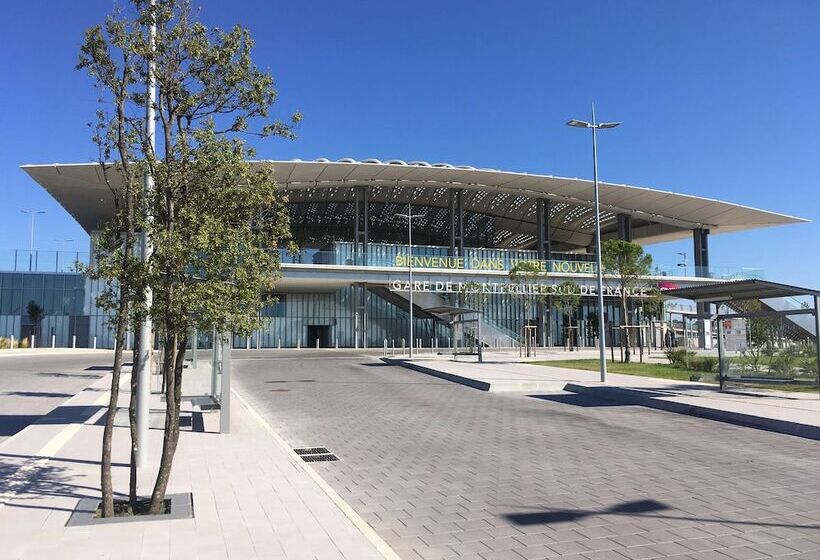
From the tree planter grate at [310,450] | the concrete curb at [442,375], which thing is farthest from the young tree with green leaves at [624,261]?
the tree planter grate at [310,450]

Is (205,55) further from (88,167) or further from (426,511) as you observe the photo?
(88,167)

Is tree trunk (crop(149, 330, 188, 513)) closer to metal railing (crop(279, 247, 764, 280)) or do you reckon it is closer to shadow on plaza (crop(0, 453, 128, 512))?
shadow on plaza (crop(0, 453, 128, 512))

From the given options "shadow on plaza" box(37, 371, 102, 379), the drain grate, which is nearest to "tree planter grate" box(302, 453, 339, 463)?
the drain grate

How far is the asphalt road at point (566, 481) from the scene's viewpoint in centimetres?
529

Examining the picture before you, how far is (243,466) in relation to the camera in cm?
806

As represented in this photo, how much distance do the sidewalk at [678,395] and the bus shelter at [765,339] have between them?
1.79ft

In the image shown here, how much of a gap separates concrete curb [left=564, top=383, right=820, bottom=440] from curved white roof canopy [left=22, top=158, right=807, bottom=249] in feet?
114

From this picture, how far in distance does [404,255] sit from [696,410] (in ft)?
133

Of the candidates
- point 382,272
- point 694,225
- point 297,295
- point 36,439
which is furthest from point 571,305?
point 36,439

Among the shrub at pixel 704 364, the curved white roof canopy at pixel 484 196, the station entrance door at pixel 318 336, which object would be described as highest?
the curved white roof canopy at pixel 484 196

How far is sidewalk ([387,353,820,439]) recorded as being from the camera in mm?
11922

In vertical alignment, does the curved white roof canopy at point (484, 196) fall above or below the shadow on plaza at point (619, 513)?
above

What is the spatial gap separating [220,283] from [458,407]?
34.4 ft

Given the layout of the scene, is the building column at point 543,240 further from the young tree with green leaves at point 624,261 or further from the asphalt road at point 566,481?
the asphalt road at point 566,481
